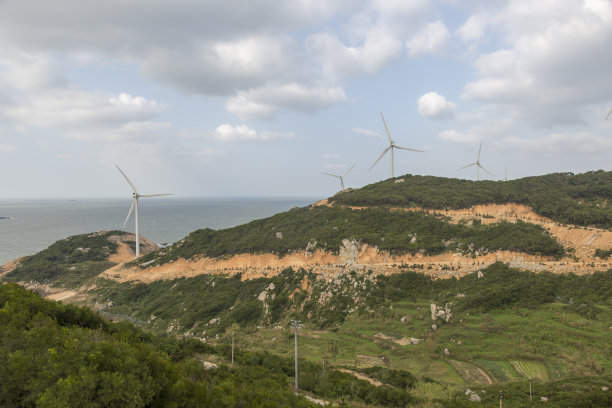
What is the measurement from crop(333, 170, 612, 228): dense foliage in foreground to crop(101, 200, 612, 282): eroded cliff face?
236 cm

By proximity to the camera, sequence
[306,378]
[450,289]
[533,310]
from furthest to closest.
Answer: [450,289], [533,310], [306,378]

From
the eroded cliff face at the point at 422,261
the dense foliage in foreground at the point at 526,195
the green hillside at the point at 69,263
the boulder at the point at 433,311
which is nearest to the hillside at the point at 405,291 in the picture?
the boulder at the point at 433,311

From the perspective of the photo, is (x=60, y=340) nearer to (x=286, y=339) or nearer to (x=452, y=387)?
(x=452, y=387)

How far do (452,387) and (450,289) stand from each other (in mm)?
20696

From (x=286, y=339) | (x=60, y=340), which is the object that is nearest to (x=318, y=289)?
(x=286, y=339)

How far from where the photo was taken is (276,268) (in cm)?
6094

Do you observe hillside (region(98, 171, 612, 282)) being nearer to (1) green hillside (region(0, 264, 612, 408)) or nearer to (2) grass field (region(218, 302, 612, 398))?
(1) green hillside (region(0, 264, 612, 408))

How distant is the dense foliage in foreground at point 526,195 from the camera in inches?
2336

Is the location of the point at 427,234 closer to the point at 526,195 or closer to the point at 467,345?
the point at 467,345

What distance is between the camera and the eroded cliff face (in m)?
45.7

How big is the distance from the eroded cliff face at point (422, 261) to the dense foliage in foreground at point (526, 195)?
236cm

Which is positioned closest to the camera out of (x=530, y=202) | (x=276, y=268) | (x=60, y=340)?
(x=60, y=340)

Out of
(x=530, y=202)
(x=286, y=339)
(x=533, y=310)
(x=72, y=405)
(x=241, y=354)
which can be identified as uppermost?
(x=530, y=202)

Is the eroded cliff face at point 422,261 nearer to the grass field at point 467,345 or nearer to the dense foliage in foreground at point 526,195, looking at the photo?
the dense foliage in foreground at point 526,195
